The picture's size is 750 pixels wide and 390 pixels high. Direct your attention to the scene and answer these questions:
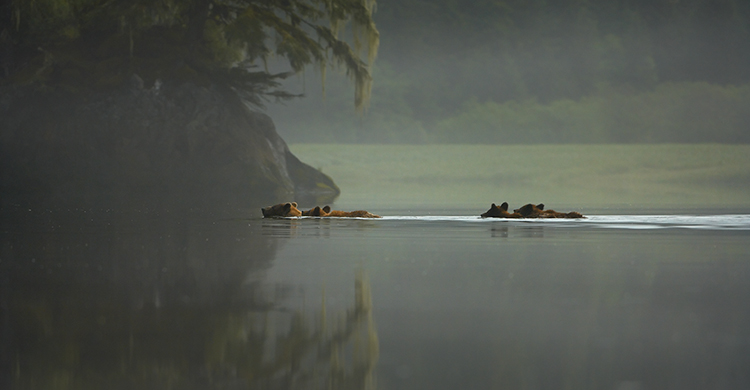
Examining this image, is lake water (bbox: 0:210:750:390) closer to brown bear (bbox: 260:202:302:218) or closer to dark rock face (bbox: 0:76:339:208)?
brown bear (bbox: 260:202:302:218)

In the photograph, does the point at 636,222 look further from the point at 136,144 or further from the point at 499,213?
the point at 136,144

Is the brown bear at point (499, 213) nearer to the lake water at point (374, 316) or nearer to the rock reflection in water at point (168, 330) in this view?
the lake water at point (374, 316)

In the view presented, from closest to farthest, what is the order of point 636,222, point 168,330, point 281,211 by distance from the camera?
point 168,330 < point 636,222 < point 281,211

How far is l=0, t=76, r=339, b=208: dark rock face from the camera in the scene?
22.7 meters

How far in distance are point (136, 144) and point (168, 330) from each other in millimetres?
21607

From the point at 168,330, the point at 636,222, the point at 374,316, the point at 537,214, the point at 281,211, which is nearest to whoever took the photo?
the point at 168,330

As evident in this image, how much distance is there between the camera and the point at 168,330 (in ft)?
10.0

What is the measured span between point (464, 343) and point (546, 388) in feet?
1.88

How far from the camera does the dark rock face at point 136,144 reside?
22.7m

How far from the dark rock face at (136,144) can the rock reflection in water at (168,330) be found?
17656 mm

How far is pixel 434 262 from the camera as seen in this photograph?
5.52 m

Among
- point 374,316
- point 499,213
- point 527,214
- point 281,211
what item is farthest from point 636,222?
point 374,316

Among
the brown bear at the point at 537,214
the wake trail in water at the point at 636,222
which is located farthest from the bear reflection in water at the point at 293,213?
the brown bear at the point at 537,214

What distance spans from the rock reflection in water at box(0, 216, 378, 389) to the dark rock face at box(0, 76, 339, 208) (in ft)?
57.9
